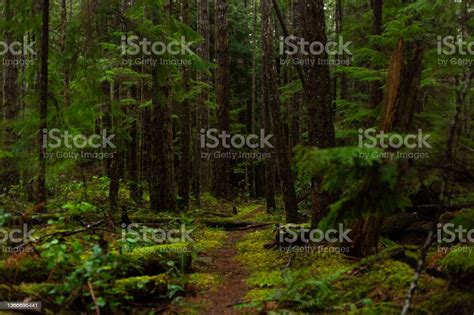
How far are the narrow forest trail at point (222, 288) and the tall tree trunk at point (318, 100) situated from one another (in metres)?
1.88

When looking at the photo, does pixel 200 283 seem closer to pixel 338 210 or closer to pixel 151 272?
pixel 151 272

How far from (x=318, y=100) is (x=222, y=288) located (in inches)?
150

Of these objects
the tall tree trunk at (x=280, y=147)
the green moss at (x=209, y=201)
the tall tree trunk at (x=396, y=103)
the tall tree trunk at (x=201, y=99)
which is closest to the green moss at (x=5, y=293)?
the tall tree trunk at (x=396, y=103)

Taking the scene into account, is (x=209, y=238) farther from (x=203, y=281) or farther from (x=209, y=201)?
(x=209, y=201)

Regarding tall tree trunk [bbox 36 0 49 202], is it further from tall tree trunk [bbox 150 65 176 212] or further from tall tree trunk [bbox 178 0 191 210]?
tall tree trunk [bbox 178 0 191 210]

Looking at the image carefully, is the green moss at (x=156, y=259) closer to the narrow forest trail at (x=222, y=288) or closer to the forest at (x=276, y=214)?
the forest at (x=276, y=214)

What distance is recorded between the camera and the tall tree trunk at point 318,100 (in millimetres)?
8367

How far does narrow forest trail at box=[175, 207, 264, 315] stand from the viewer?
5.96 metres

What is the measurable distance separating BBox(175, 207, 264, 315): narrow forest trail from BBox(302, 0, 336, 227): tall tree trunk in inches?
74.2

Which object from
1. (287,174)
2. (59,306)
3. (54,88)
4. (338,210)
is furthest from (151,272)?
(287,174)

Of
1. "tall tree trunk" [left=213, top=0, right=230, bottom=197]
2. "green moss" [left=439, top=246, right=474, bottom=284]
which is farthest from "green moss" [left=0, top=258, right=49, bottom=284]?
"tall tree trunk" [left=213, top=0, right=230, bottom=197]

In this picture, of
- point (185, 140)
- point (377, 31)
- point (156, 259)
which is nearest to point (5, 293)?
point (156, 259)

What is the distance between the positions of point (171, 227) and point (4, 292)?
21.7 feet

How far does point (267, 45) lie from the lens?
47.5 feet
